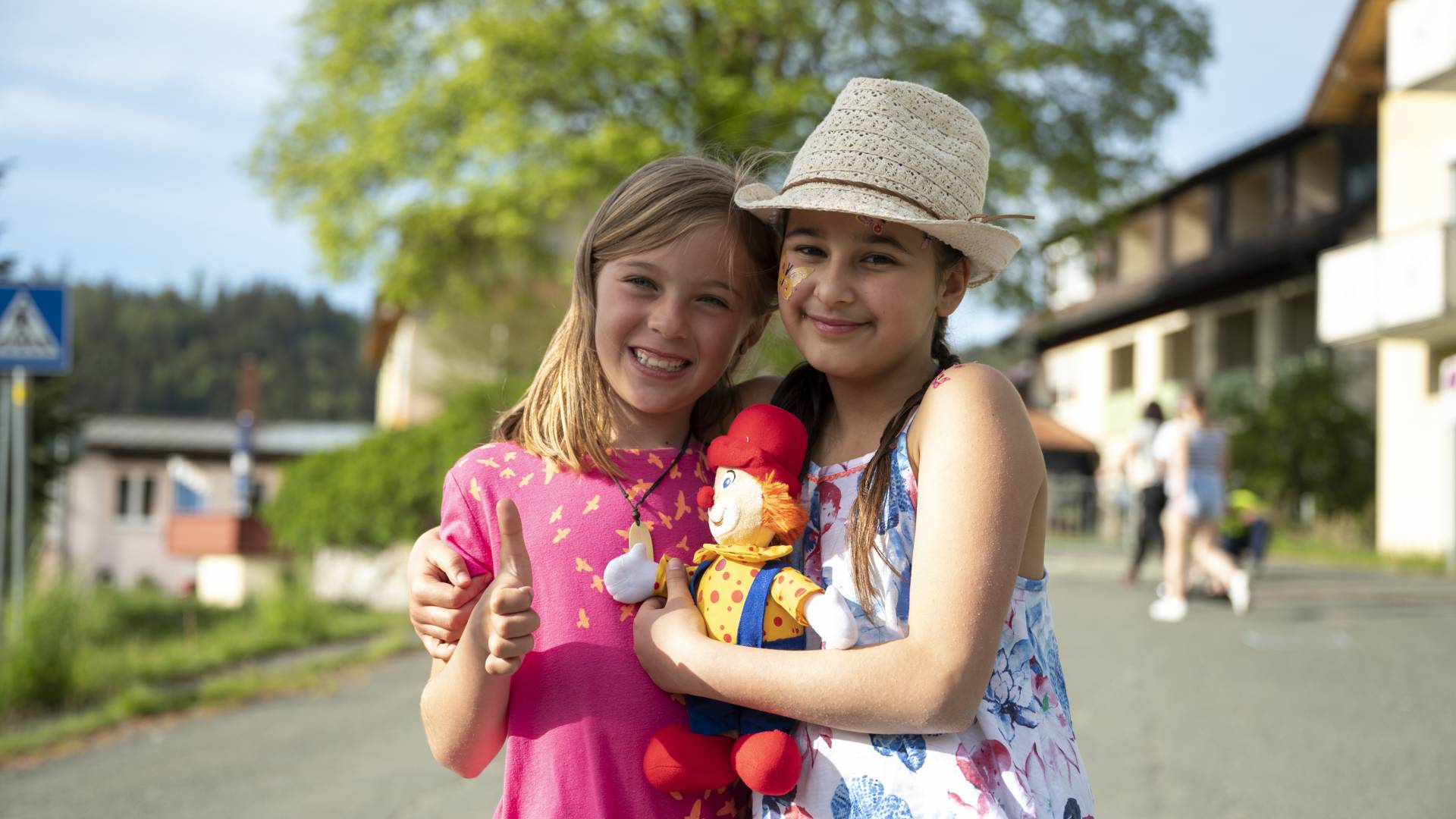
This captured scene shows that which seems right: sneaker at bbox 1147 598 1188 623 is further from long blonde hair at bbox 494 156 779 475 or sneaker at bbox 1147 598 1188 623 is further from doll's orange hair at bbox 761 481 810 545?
doll's orange hair at bbox 761 481 810 545

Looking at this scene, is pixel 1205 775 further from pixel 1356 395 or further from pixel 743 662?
pixel 1356 395

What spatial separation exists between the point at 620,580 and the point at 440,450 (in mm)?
13436

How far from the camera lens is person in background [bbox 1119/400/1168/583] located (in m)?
12.3

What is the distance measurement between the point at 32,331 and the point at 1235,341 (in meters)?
27.9

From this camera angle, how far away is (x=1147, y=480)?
1242cm

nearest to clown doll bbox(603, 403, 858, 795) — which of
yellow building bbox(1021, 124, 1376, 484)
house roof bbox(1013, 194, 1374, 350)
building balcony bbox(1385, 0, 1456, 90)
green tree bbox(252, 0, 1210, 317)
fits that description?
green tree bbox(252, 0, 1210, 317)

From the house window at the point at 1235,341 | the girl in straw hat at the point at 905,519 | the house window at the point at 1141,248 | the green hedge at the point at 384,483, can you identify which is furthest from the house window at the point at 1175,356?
the girl in straw hat at the point at 905,519

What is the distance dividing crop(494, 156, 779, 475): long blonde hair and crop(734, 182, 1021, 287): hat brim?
0.12 meters

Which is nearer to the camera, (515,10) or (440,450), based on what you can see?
(440,450)

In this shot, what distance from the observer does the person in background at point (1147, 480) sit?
40.2 ft

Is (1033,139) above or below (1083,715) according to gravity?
above

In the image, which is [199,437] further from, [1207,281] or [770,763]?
[770,763]

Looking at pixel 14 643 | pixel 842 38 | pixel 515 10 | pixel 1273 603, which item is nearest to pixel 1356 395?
pixel 842 38

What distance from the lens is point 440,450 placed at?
49.0ft
